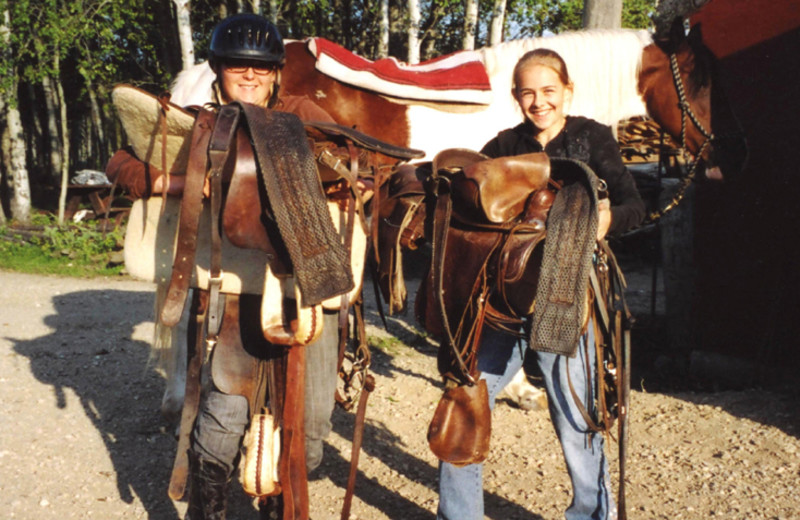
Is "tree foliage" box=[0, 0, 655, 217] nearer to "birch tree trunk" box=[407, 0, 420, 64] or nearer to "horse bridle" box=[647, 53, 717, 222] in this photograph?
"birch tree trunk" box=[407, 0, 420, 64]

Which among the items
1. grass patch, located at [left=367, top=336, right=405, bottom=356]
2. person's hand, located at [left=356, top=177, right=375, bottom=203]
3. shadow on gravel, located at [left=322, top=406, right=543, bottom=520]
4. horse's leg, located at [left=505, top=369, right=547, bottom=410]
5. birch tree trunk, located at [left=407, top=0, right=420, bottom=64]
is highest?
birch tree trunk, located at [left=407, top=0, right=420, bottom=64]

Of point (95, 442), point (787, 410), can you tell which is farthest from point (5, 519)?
point (787, 410)

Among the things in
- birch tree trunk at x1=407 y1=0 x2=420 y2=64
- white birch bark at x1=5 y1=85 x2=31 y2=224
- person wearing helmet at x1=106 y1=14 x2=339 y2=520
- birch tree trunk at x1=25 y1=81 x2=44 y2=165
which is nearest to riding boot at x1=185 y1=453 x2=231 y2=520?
person wearing helmet at x1=106 y1=14 x2=339 y2=520

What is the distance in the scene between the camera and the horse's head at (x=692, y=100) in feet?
→ 13.4

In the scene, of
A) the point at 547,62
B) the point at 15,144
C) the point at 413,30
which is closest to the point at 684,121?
the point at 547,62

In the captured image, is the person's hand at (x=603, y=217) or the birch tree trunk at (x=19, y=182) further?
the birch tree trunk at (x=19, y=182)

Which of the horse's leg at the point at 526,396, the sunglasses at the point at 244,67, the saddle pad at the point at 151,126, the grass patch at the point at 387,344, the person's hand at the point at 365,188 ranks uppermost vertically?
the sunglasses at the point at 244,67

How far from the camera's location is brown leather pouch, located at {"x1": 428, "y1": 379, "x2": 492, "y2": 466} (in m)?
2.16

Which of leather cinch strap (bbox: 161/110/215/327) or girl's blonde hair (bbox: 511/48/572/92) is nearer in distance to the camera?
leather cinch strap (bbox: 161/110/215/327)

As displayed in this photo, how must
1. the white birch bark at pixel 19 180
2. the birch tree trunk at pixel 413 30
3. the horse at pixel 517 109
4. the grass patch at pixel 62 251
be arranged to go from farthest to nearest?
the white birch bark at pixel 19 180
the birch tree trunk at pixel 413 30
the grass patch at pixel 62 251
the horse at pixel 517 109

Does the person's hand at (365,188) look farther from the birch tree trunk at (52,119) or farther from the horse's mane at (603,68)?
the birch tree trunk at (52,119)

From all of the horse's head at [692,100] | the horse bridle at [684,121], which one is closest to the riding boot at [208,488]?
the horse bridle at [684,121]

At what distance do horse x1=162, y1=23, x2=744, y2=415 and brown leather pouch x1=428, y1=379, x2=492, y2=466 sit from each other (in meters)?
2.19

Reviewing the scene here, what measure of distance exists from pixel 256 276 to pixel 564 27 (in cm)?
1681
